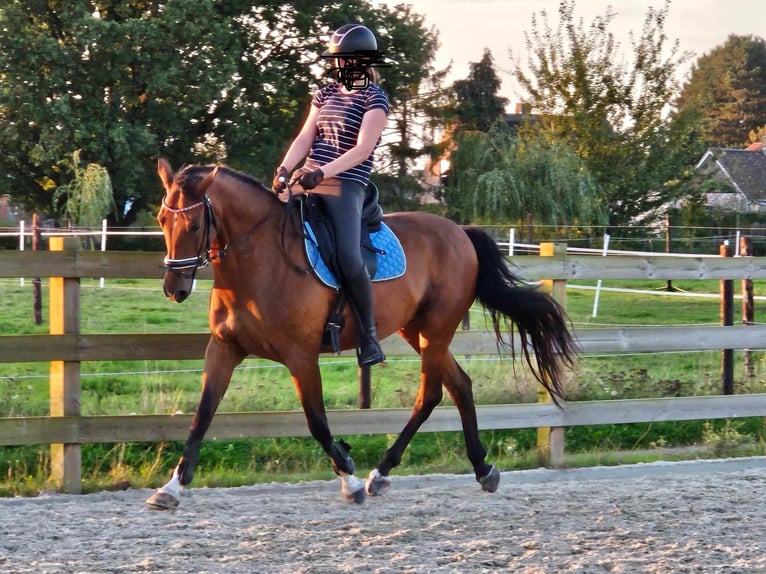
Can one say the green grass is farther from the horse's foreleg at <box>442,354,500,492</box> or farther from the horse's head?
the horse's head

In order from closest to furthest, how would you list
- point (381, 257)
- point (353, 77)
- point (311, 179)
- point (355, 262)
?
point (311, 179) < point (355, 262) < point (353, 77) < point (381, 257)

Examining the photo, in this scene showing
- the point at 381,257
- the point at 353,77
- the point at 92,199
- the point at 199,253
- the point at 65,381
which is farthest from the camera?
the point at 92,199

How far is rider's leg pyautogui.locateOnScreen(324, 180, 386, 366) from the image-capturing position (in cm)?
488

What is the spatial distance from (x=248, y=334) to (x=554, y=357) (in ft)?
7.09

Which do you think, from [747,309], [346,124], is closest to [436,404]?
[346,124]

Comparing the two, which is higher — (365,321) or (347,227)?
(347,227)

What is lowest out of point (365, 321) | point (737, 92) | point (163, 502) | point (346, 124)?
point (163, 502)

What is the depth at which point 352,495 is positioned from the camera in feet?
16.6

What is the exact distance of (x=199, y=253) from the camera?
14.6ft

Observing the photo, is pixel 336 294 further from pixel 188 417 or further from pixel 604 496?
pixel 604 496

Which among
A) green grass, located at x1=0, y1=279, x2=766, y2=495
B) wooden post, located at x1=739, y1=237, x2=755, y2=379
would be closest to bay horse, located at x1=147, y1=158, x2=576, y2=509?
green grass, located at x1=0, y1=279, x2=766, y2=495

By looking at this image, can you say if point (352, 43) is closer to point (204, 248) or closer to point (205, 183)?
point (205, 183)

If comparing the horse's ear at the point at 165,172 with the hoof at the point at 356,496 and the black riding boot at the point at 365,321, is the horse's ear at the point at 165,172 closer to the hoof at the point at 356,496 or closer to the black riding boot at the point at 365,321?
the black riding boot at the point at 365,321

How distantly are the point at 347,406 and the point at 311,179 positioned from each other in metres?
3.26
